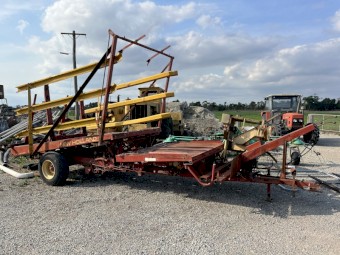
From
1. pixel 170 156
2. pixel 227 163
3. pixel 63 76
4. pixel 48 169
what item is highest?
pixel 63 76

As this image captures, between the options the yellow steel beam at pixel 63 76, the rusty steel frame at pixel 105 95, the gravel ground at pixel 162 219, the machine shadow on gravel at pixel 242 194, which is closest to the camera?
the gravel ground at pixel 162 219

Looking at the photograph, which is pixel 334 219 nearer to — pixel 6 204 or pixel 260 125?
pixel 260 125

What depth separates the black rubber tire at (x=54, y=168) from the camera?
6934 mm

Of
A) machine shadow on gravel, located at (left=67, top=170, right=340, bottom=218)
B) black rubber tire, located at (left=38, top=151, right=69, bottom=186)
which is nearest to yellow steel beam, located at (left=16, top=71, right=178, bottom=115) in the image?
black rubber tire, located at (left=38, top=151, right=69, bottom=186)

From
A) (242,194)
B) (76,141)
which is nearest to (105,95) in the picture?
(76,141)

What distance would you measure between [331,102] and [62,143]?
180ft

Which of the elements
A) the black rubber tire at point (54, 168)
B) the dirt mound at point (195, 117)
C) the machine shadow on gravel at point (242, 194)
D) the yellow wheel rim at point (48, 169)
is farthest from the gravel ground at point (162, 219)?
the dirt mound at point (195, 117)

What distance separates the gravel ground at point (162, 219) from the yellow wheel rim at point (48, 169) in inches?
A: 11.6

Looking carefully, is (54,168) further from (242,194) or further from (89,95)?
(242,194)

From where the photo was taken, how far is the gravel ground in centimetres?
416

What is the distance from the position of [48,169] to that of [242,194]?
3908 millimetres

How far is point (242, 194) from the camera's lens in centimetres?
648

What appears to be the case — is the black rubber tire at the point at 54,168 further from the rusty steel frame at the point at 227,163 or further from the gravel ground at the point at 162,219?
the rusty steel frame at the point at 227,163

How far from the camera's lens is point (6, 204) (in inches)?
228
